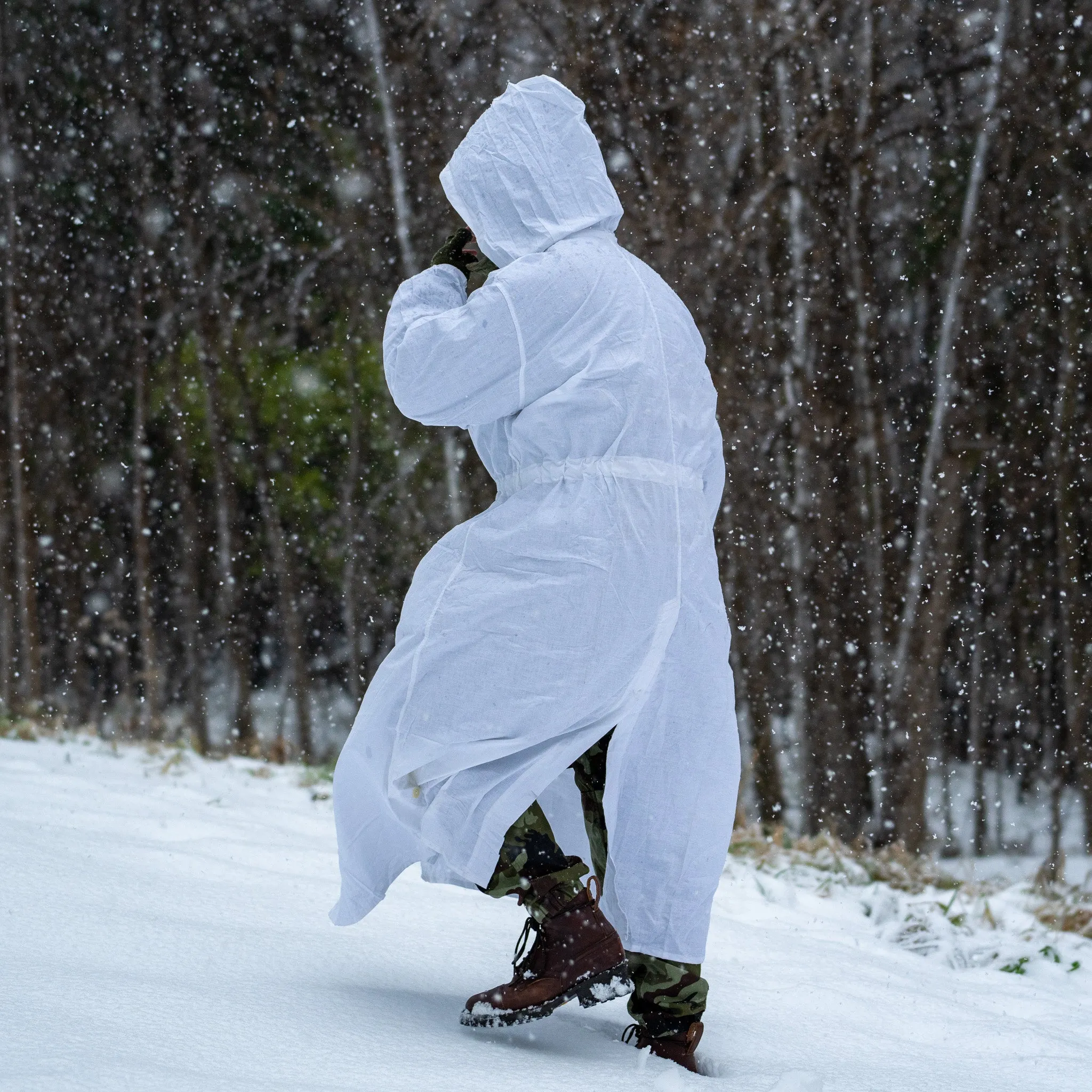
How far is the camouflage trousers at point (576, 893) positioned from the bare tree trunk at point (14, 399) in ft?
36.0

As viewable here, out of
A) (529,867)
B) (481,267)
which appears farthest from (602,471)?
(529,867)

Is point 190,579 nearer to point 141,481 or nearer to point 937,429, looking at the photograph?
point 141,481

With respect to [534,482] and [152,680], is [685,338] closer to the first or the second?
[534,482]

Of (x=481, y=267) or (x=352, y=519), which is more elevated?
(x=481, y=267)

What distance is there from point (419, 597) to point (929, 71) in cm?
938

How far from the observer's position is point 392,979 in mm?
2469

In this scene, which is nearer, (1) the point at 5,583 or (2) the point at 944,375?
(2) the point at 944,375

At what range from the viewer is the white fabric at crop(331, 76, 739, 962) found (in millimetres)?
2109

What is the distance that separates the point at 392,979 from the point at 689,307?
841 centimetres

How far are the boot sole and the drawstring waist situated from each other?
0.87 meters

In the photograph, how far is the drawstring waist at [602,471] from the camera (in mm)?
2178

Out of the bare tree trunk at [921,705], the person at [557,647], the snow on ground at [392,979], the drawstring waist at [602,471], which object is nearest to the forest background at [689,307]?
the bare tree trunk at [921,705]

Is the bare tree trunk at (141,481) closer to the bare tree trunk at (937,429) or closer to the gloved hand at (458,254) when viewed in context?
the bare tree trunk at (937,429)

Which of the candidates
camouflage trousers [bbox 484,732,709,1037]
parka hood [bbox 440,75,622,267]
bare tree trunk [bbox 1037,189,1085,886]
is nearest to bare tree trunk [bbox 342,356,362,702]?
bare tree trunk [bbox 1037,189,1085,886]
